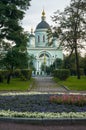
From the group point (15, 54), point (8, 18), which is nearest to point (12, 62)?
point (15, 54)

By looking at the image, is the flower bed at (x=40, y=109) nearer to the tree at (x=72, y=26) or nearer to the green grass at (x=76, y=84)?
the green grass at (x=76, y=84)

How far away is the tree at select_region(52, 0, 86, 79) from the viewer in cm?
5200

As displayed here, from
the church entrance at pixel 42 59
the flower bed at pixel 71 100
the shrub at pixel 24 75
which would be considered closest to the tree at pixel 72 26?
the shrub at pixel 24 75

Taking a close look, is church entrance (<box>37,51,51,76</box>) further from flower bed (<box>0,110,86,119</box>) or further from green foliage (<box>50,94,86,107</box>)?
flower bed (<box>0,110,86,119</box>)

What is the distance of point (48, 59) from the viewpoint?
5305 inches

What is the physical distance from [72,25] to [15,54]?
17.1 meters

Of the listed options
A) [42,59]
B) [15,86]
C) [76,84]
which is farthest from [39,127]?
[42,59]

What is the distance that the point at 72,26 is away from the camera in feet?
172

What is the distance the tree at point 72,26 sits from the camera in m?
52.0

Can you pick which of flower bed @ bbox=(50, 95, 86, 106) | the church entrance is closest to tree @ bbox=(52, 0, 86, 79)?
flower bed @ bbox=(50, 95, 86, 106)

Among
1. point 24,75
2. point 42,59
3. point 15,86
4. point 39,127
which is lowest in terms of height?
point 15,86

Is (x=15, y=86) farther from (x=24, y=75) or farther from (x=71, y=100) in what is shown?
(x=71, y=100)

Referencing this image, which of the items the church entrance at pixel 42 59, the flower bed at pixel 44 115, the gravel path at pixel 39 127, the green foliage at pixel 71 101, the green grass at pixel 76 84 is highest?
the church entrance at pixel 42 59

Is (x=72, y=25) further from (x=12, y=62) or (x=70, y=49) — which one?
(x=12, y=62)
